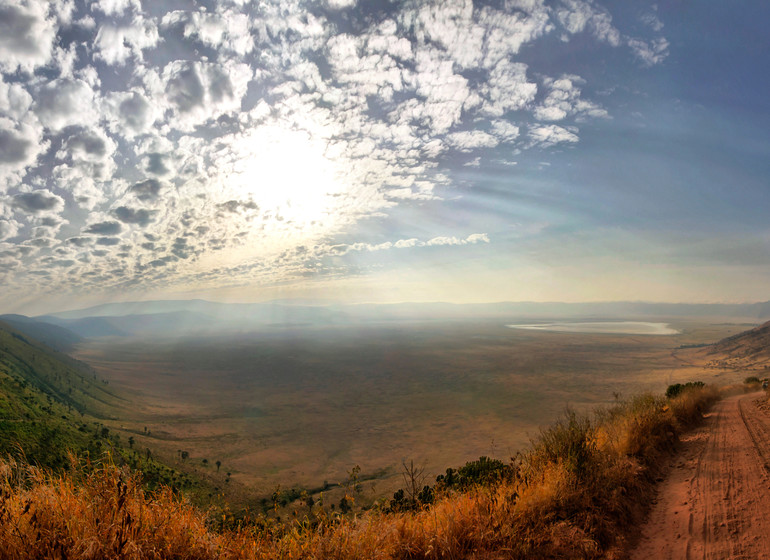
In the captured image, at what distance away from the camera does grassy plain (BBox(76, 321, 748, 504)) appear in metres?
36.7

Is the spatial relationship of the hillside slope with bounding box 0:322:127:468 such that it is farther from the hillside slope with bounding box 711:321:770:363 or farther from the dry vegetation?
the hillside slope with bounding box 711:321:770:363

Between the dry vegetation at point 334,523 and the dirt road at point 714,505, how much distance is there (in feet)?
1.16

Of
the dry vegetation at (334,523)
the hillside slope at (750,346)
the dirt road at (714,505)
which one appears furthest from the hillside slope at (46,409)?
the hillside slope at (750,346)

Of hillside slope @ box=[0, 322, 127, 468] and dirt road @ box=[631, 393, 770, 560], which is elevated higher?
dirt road @ box=[631, 393, 770, 560]

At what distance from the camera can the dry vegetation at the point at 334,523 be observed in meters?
2.67

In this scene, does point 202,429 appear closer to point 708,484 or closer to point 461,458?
point 461,458

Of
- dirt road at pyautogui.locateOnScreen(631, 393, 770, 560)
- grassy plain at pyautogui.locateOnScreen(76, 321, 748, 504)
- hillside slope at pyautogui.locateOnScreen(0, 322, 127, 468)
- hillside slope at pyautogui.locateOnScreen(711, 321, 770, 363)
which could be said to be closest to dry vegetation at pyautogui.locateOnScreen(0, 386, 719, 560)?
dirt road at pyautogui.locateOnScreen(631, 393, 770, 560)

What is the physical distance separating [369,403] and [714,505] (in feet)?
205

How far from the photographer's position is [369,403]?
6366 cm

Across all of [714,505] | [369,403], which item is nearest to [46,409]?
[714,505]

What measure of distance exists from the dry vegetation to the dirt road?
35cm

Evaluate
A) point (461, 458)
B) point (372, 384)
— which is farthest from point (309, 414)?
point (461, 458)

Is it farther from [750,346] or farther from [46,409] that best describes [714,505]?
[750,346]

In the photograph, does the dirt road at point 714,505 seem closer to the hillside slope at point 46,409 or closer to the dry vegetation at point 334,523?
the dry vegetation at point 334,523
